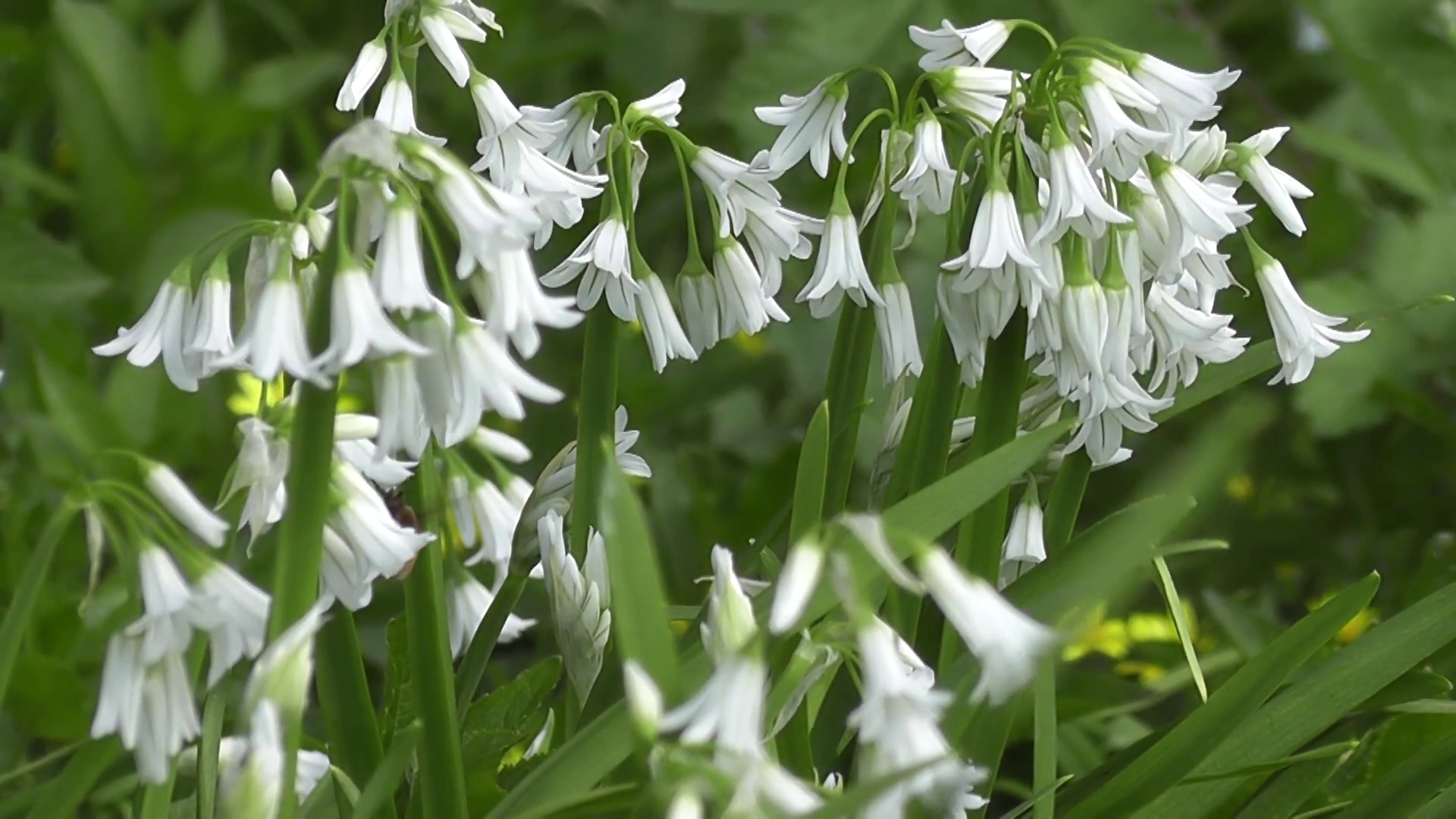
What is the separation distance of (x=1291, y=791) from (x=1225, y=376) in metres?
0.25

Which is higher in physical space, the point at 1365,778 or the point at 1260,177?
the point at 1260,177

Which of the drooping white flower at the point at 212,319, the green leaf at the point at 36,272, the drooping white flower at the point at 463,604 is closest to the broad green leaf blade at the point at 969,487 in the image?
the drooping white flower at the point at 212,319

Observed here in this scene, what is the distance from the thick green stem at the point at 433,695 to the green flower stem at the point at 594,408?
0.14m

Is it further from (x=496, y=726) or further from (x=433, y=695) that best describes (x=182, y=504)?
(x=496, y=726)

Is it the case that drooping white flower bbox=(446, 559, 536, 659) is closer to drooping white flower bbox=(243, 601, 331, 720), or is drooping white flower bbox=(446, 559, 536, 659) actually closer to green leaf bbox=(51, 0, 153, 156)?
drooping white flower bbox=(243, 601, 331, 720)

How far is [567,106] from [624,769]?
1.21 ft

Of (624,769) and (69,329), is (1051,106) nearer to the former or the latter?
(624,769)

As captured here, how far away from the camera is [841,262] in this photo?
81 centimetres

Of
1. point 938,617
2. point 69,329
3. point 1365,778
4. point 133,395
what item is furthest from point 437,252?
point 69,329

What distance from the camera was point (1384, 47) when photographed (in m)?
1.77

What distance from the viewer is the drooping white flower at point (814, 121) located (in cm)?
88

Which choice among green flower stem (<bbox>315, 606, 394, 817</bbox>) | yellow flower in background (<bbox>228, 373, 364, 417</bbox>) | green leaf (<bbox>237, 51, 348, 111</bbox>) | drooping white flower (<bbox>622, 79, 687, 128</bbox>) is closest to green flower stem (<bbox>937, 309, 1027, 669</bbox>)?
drooping white flower (<bbox>622, 79, 687, 128</bbox>)

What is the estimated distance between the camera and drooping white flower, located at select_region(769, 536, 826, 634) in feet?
1.72

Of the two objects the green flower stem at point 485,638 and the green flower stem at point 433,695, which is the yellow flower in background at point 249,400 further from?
the green flower stem at point 433,695
